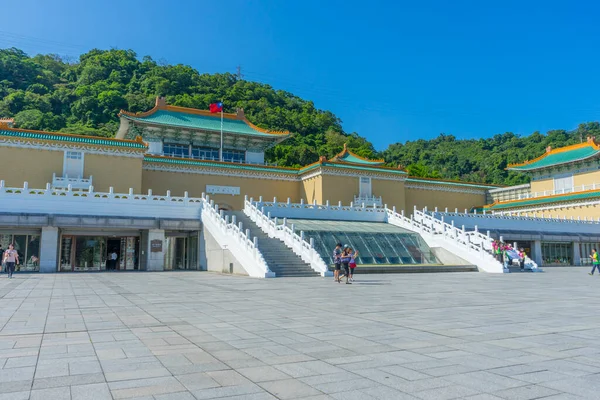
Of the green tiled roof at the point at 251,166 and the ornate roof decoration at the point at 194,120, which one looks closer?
the green tiled roof at the point at 251,166

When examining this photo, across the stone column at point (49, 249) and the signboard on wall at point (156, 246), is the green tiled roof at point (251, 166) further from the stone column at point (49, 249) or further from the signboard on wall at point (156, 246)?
the stone column at point (49, 249)

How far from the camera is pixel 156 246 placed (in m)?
23.6

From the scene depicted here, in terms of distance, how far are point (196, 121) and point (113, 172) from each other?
985 cm

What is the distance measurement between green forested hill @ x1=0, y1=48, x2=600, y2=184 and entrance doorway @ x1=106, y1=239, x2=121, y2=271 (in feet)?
103

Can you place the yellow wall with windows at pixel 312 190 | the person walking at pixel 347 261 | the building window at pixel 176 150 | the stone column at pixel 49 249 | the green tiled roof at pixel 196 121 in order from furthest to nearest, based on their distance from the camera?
the building window at pixel 176 150 < the green tiled roof at pixel 196 121 < the yellow wall with windows at pixel 312 190 < the stone column at pixel 49 249 < the person walking at pixel 347 261

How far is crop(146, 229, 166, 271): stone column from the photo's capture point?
76.0ft

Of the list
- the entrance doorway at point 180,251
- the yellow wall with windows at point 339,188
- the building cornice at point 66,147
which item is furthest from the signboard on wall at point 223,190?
the yellow wall with windows at point 339,188

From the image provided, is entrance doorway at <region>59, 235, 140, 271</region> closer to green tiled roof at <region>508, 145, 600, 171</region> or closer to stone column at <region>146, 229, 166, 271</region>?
stone column at <region>146, 229, 166, 271</region>

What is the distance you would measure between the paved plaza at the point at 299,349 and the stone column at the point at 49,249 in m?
13.3

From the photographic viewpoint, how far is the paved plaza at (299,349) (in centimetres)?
368

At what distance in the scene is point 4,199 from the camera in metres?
21.3

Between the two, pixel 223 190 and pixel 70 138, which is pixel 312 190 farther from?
pixel 70 138

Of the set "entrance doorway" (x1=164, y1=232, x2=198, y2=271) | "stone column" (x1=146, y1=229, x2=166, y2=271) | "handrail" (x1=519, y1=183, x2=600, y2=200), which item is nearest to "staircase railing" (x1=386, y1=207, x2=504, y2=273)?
"entrance doorway" (x1=164, y1=232, x2=198, y2=271)

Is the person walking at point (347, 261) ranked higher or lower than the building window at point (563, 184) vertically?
lower
